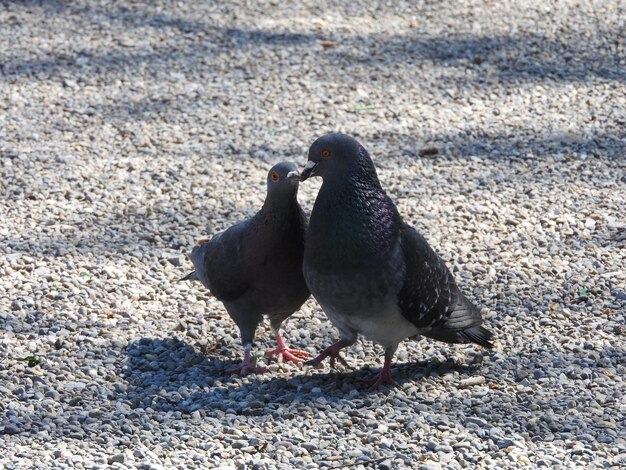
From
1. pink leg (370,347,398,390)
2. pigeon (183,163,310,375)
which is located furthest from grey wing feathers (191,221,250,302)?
pink leg (370,347,398,390)

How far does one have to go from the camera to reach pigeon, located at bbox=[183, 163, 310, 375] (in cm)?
501

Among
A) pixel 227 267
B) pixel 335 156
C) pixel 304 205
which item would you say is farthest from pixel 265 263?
pixel 304 205

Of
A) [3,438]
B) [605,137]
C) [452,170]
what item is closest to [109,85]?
[452,170]

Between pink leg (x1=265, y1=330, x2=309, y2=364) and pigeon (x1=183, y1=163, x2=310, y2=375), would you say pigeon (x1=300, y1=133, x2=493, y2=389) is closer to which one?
pigeon (x1=183, y1=163, x2=310, y2=375)

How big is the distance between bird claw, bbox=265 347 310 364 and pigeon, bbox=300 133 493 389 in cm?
50

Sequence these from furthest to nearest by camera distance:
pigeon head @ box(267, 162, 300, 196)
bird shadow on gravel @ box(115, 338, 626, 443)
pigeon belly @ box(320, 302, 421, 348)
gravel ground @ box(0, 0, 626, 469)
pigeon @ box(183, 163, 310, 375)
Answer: pigeon @ box(183, 163, 310, 375) < pigeon head @ box(267, 162, 300, 196) < pigeon belly @ box(320, 302, 421, 348) < bird shadow on gravel @ box(115, 338, 626, 443) < gravel ground @ box(0, 0, 626, 469)

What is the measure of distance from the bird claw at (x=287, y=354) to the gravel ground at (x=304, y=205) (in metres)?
0.15

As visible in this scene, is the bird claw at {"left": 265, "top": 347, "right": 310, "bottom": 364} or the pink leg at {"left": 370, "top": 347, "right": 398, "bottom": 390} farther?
the bird claw at {"left": 265, "top": 347, "right": 310, "bottom": 364}

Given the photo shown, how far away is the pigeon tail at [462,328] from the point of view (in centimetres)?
516

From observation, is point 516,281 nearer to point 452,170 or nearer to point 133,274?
point 452,170

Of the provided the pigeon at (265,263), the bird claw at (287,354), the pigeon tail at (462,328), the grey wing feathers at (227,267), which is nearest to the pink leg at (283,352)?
the bird claw at (287,354)

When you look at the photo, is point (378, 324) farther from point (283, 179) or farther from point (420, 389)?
point (283, 179)

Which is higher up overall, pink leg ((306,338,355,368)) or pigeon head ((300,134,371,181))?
pigeon head ((300,134,371,181))

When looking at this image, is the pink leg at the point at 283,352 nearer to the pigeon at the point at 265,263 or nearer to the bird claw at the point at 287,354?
the bird claw at the point at 287,354
